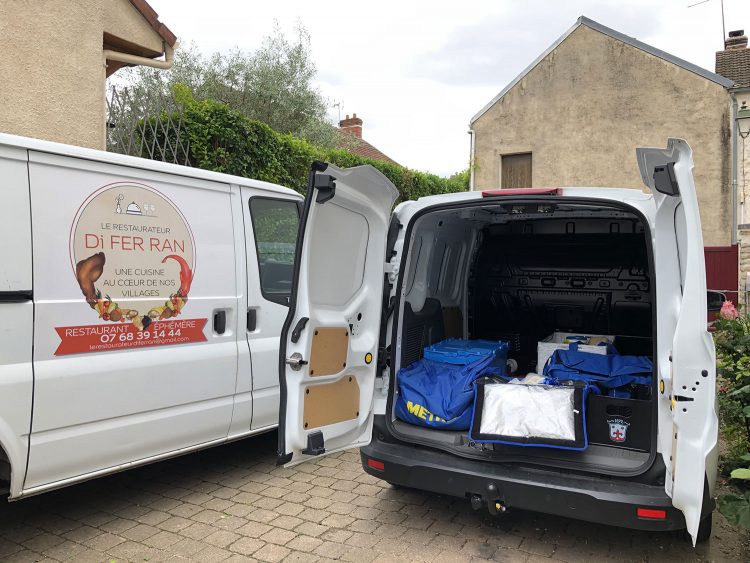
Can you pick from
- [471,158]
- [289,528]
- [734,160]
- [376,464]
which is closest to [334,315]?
[376,464]

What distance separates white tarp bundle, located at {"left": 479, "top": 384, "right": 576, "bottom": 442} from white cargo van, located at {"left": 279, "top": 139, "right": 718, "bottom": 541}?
0.12 metres

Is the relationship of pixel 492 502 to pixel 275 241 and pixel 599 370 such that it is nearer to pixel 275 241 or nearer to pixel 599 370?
pixel 599 370

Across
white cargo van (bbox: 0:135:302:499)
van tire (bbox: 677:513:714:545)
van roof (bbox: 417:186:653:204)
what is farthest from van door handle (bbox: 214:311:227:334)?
van tire (bbox: 677:513:714:545)

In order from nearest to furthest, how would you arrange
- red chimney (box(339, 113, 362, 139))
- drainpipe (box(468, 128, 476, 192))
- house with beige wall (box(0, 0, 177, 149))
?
house with beige wall (box(0, 0, 177, 149)) → drainpipe (box(468, 128, 476, 192)) → red chimney (box(339, 113, 362, 139))

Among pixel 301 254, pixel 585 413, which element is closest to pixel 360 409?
pixel 301 254

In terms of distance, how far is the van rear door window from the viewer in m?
4.27

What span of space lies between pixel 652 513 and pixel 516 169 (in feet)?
57.5

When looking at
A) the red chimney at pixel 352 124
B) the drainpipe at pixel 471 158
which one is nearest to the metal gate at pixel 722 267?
the drainpipe at pixel 471 158

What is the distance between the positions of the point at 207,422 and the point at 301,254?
1.44m

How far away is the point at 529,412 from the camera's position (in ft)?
10.5

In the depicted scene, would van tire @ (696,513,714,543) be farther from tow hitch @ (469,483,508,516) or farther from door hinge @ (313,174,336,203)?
door hinge @ (313,174,336,203)

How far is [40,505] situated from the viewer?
3779 millimetres

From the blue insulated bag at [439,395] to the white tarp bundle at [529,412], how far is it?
7.2 inches

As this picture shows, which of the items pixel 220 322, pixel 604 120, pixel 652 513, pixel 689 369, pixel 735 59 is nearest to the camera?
pixel 689 369
